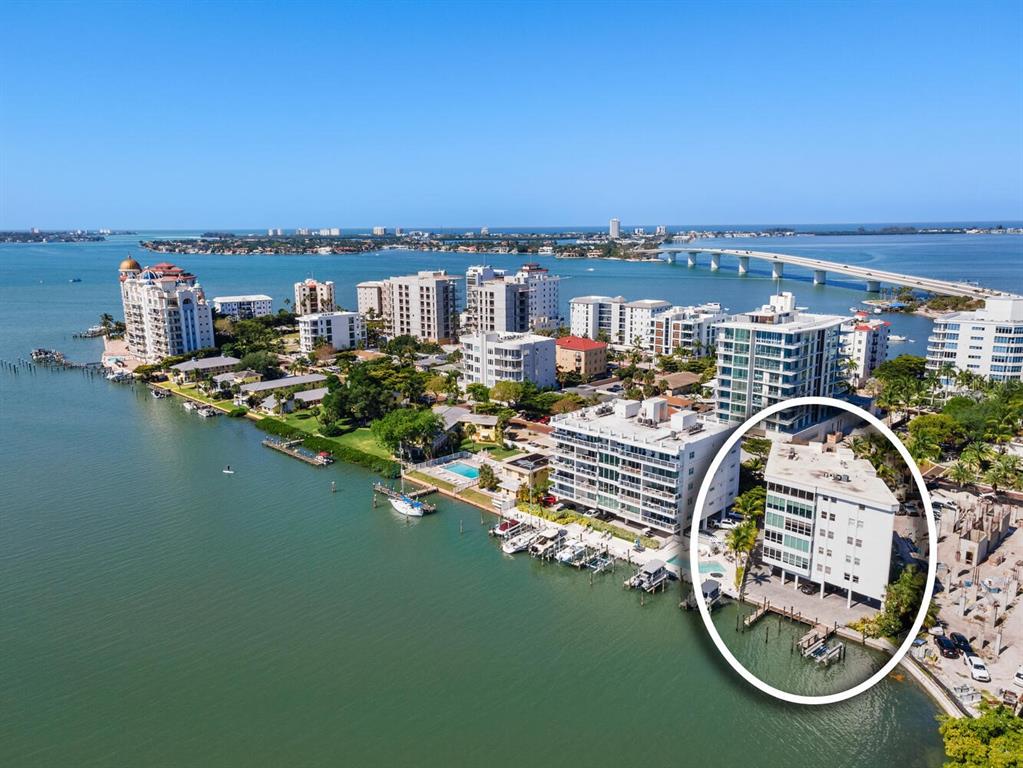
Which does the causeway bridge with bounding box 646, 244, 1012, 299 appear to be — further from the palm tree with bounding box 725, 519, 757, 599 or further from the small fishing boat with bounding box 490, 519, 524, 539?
the small fishing boat with bounding box 490, 519, 524, 539

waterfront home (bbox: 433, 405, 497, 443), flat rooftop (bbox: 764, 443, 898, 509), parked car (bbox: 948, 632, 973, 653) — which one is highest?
flat rooftop (bbox: 764, 443, 898, 509)

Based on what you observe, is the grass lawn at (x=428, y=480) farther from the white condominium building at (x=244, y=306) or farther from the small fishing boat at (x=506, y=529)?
the white condominium building at (x=244, y=306)

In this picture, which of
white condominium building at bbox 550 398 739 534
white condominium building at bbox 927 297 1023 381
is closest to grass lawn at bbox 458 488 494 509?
white condominium building at bbox 550 398 739 534

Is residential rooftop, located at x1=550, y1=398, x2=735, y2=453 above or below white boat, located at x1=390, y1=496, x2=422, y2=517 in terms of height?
above

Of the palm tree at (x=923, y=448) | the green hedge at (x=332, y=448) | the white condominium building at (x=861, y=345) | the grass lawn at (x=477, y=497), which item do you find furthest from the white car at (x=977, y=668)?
the white condominium building at (x=861, y=345)

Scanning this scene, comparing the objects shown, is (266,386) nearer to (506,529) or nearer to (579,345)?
(579,345)

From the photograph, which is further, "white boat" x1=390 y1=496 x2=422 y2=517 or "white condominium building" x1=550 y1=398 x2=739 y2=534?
"white boat" x1=390 y1=496 x2=422 y2=517

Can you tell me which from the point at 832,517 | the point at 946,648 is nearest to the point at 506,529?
the point at 832,517
